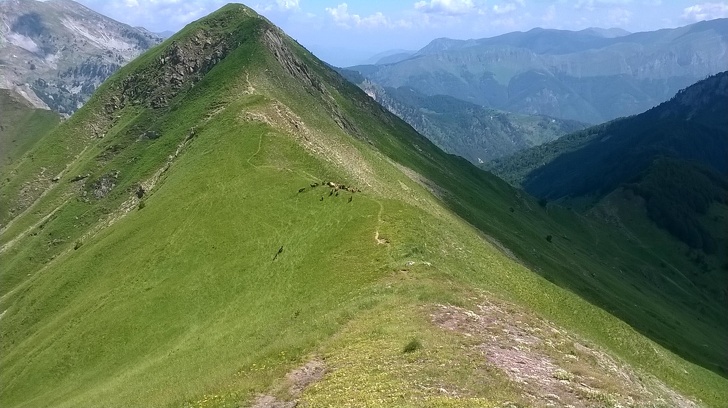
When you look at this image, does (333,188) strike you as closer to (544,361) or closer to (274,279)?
(274,279)

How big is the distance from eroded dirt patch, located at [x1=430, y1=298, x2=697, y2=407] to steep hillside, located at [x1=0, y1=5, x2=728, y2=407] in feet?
0.61

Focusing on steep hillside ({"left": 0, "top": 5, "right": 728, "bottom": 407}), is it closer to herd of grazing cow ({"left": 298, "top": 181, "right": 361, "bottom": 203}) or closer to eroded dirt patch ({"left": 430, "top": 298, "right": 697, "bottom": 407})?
eroded dirt patch ({"left": 430, "top": 298, "right": 697, "bottom": 407})

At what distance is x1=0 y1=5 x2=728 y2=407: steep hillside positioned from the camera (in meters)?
33.9

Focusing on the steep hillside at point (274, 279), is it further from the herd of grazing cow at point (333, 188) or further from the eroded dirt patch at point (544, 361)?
the herd of grazing cow at point (333, 188)

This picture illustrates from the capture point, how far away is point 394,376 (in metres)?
30.3

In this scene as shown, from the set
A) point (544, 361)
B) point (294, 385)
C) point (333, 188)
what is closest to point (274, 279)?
point (333, 188)

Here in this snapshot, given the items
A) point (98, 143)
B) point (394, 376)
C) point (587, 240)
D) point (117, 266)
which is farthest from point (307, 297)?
point (587, 240)

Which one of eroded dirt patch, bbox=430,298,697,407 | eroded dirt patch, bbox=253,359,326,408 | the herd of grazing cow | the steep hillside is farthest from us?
the herd of grazing cow

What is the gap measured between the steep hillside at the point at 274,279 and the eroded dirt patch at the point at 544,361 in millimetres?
186

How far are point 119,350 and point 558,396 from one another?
44.7 metres

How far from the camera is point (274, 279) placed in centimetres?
5266

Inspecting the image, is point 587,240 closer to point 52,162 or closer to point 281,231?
point 281,231

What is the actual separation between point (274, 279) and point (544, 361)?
27.9 m

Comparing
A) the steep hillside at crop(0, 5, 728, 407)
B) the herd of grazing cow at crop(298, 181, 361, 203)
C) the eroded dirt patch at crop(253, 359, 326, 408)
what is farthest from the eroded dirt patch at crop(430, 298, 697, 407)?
the herd of grazing cow at crop(298, 181, 361, 203)
